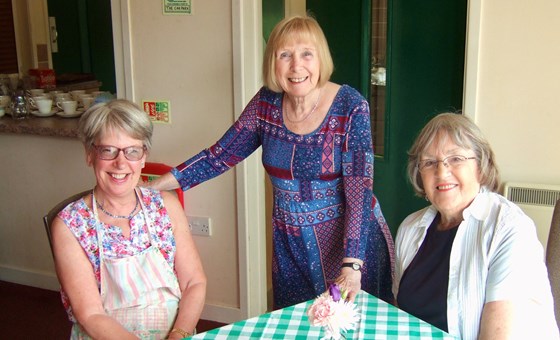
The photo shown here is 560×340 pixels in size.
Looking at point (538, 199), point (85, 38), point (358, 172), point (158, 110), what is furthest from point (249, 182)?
point (85, 38)

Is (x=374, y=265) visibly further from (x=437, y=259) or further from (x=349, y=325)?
(x=349, y=325)

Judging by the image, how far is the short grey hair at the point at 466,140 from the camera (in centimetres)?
185

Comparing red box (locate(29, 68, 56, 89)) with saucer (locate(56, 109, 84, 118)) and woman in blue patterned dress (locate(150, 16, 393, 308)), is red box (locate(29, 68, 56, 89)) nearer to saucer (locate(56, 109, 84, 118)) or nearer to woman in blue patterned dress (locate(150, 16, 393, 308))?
saucer (locate(56, 109, 84, 118))

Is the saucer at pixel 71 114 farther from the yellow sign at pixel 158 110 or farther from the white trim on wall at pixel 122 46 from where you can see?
the yellow sign at pixel 158 110

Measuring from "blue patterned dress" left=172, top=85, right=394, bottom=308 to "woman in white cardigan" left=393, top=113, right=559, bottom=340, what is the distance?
20 centimetres

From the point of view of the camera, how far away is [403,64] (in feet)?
10.8

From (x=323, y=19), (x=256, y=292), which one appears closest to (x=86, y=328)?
(x=256, y=292)

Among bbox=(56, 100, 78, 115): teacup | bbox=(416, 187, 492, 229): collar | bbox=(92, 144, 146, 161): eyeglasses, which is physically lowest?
bbox=(416, 187, 492, 229): collar

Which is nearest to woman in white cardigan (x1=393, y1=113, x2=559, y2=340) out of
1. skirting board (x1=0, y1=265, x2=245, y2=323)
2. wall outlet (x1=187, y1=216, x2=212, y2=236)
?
wall outlet (x1=187, y1=216, x2=212, y2=236)

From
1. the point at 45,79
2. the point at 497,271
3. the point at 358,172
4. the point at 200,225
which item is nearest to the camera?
the point at 497,271

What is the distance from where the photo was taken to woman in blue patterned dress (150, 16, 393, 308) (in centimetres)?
214

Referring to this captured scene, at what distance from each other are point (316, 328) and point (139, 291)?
0.63 m

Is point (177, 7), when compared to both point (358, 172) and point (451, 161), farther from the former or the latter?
point (451, 161)

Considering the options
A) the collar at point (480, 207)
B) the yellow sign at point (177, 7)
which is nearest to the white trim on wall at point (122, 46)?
the yellow sign at point (177, 7)
